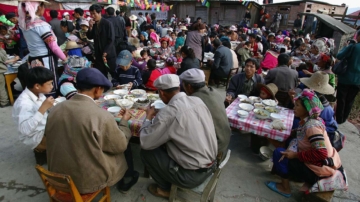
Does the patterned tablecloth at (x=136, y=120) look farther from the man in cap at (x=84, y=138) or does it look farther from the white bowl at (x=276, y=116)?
the white bowl at (x=276, y=116)

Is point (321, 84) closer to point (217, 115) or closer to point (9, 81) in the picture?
point (217, 115)

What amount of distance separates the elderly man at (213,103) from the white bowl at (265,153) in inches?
46.5

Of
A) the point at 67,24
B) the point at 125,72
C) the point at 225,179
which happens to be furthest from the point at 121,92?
the point at 67,24

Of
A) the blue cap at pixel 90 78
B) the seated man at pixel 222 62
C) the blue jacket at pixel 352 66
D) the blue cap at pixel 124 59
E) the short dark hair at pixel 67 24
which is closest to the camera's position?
the blue cap at pixel 90 78

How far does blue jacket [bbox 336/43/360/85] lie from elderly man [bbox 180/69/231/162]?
380 centimetres

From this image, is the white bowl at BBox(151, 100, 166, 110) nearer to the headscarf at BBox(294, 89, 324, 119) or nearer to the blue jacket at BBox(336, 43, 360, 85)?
the headscarf at BBox(294, 89, 324, 119)

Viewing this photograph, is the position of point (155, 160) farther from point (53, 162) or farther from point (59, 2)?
point (59, 2)

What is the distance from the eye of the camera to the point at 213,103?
2699 millimetres

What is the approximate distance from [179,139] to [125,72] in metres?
2.77

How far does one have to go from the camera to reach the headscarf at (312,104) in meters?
2.55

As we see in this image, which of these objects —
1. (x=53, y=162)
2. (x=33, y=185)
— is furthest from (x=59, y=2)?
(x=53, y=162)

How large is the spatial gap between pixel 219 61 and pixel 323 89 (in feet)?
11.6

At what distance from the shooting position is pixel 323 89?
3.46 meters

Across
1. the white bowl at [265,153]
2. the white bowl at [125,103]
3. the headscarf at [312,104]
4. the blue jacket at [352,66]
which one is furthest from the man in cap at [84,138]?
the blue jacket at [352,66]
